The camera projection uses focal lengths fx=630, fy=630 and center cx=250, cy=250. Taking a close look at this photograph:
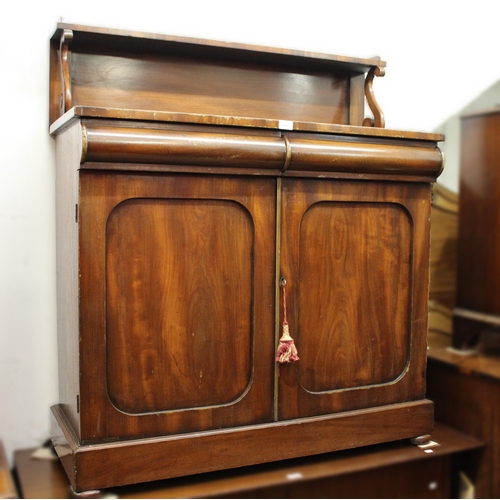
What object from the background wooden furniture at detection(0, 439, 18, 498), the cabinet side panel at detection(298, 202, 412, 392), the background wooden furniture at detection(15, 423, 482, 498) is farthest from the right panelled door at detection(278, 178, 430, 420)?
the background wooden furniture at detection(0, 439, 18, 498)

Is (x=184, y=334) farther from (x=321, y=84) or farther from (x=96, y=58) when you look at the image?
(x=321, y=84)

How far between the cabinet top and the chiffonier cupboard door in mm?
214

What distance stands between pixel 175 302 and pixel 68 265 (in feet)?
0.88

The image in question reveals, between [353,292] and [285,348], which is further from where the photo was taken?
[353,292]

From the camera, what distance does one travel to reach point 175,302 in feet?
4.54

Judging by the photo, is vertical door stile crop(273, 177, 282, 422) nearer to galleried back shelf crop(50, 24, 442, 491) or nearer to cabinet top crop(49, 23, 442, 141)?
galleried back shelf crop(50, 24, 442, 491)

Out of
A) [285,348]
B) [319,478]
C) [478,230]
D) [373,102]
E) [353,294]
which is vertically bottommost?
[319,478]

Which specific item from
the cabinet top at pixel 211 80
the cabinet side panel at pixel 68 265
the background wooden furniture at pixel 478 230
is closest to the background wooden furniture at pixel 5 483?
the cabinet side panel at pixel 68 265

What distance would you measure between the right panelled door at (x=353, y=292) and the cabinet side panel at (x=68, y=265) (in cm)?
47

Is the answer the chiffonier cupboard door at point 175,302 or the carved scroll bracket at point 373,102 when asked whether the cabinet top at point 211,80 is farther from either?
the chiffonier cupboard door at point 175,302

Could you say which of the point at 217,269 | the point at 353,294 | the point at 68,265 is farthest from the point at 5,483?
the point at 353,294

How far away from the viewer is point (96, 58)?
1623mm

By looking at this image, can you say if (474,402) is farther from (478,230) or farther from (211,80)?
(211,80)

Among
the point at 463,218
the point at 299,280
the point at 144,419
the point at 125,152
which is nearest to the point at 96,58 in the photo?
the point at 125,152
